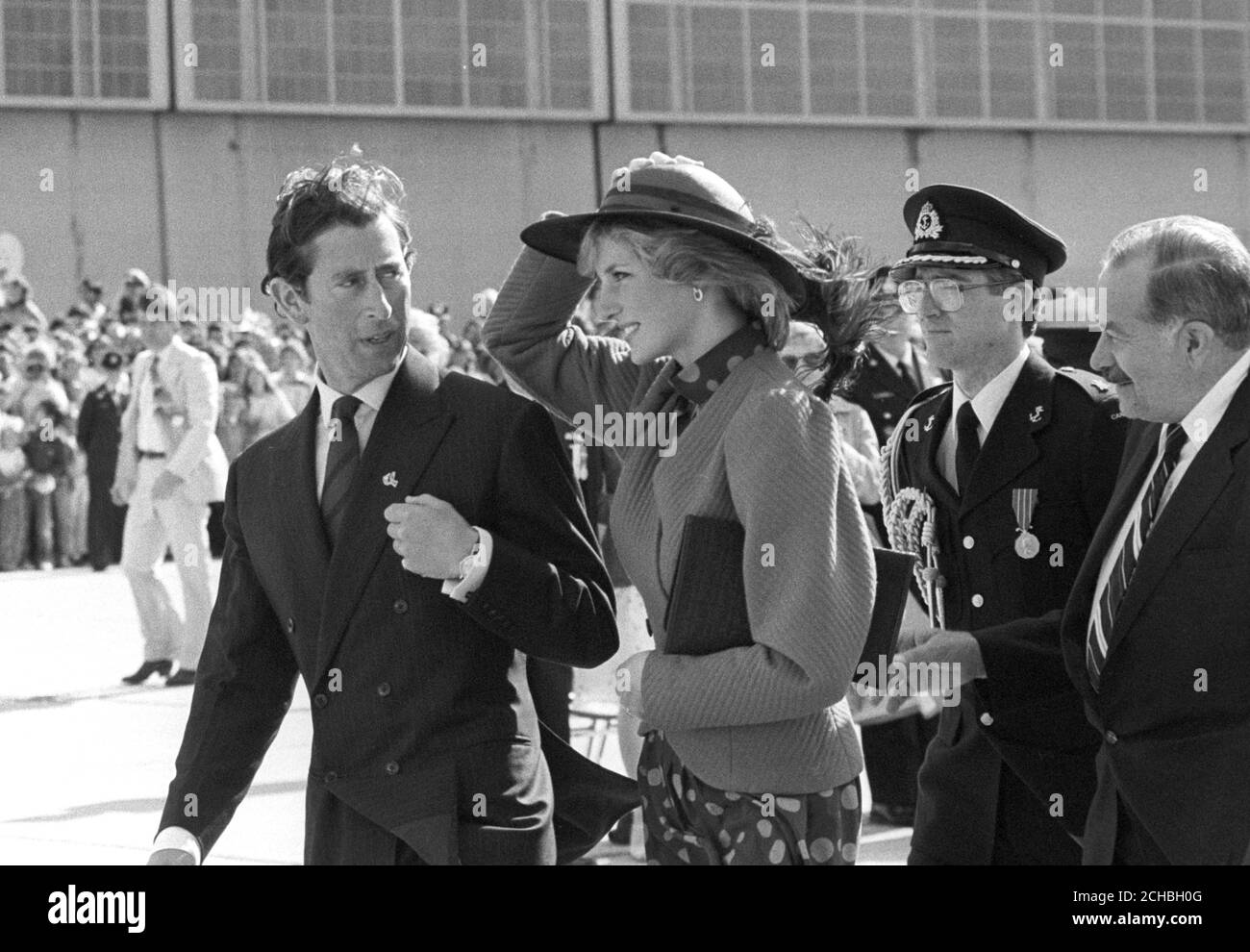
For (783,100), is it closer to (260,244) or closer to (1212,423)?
(260,244)

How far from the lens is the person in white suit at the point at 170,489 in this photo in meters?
10.9

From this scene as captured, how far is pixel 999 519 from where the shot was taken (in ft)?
13.2

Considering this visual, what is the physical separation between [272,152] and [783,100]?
8.46 metres

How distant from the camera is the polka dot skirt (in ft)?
9.96

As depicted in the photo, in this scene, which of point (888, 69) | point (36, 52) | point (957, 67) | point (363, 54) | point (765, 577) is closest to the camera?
point (765, 577)

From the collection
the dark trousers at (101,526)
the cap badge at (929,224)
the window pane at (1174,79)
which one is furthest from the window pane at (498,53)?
the cap badge at (929,224)

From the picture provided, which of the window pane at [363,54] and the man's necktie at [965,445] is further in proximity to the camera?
the window pane at [363,54]

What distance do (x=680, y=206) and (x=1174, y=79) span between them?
112ft

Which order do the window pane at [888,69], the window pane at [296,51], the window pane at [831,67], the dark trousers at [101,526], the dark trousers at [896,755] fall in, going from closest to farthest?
the dark trousers at [896,755]
the dark trousers at [101,526]
the window pane at [296,51]
the window pane at [831,67]
the window pane at [888,69]

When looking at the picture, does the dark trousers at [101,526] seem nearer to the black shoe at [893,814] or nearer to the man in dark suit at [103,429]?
the man in dark suit at [103,429]

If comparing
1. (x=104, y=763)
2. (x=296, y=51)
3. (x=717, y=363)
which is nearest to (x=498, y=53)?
(x=296, y=51)

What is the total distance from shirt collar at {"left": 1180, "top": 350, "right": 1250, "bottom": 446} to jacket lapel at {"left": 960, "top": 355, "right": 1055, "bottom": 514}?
0.61 m

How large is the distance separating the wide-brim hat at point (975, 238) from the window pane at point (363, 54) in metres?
27.0

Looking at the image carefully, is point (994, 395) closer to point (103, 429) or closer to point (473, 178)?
point (103, 429)
